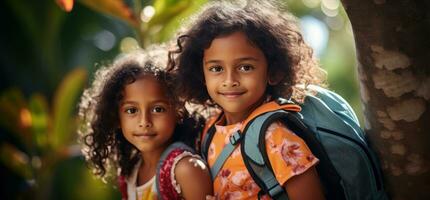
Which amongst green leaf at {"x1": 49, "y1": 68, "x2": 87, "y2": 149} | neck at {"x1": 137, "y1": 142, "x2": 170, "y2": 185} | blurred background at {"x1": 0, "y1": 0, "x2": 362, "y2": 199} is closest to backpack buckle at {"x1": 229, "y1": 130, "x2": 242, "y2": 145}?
neck at {"x1": 137, "y1": 142, "x2": 170, "y2": 185}

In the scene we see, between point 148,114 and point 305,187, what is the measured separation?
0.63m

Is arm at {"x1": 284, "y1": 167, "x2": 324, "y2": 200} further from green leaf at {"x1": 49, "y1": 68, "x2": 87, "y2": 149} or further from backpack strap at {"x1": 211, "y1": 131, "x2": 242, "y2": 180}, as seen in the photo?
green leaf at {"x1": 49, "y1": 68, "x2": 87, "y2": 149}

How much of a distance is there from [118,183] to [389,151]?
1.09 metres

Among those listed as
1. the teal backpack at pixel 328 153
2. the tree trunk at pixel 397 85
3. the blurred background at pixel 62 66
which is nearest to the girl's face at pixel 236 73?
the teal backpack at pixel 328 153

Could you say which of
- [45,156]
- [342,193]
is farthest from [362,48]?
[45,156]

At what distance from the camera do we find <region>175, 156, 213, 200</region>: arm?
213 cm

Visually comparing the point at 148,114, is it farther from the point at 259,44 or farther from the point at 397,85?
the point at 397,85

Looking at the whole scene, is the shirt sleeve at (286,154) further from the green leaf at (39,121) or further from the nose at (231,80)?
the green leaf at (39,121)

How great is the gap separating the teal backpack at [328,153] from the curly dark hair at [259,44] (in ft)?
0.43

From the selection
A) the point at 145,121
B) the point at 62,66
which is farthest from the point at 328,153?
the point at 62,66

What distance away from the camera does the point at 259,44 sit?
83.5 inches

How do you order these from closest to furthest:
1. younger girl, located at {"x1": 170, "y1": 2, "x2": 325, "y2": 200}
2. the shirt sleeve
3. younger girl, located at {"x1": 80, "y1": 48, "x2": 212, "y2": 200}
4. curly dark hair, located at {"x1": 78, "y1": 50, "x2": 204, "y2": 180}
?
the shirt sleeve
younger girl, located at {"x1": 170, "y1": 2, "x2": 325, "y2": 200}
younger girl, located at {"x1": 80, "y1": 48, "x2": 212, "y2": 200}
curly dark hair, located at {"x1": 78, "y1": 50, "x2": 204, "y2": 180}

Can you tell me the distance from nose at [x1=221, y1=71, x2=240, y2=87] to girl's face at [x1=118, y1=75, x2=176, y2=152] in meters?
0.30

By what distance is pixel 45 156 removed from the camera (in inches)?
154
